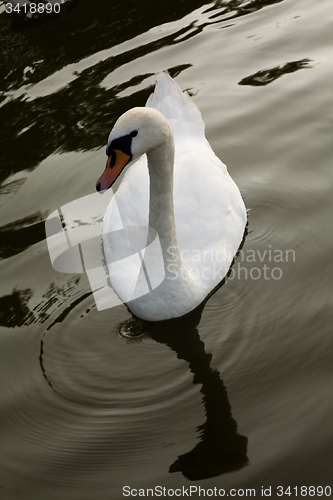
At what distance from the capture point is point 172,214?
5.80m

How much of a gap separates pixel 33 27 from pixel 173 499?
974 centimetres

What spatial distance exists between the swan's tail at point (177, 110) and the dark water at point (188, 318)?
824mm

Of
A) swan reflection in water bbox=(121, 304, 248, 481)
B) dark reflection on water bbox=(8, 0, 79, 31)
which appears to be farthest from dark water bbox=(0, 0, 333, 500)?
dark reflection on water bbox=(8, 0, 79, 31)

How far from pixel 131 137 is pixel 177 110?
9.38ft

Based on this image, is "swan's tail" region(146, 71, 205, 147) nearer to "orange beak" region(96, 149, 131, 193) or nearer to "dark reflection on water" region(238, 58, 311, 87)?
"dark reflection on water" region(238, 58, 311, 87)

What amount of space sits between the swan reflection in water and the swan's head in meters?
1.69

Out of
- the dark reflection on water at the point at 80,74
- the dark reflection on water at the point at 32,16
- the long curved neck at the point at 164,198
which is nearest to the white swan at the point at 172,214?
the long curved neck at the point at 164,198

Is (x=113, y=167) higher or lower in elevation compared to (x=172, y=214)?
higher

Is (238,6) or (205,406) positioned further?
(238,6)

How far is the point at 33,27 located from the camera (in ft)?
38.9

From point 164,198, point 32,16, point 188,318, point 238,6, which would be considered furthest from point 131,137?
point 32,16

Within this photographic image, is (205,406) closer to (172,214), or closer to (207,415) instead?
(207,415)

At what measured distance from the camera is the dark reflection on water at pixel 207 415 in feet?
15.3

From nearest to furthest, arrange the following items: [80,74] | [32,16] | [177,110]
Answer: [177,110], [80,74], [32,16]
